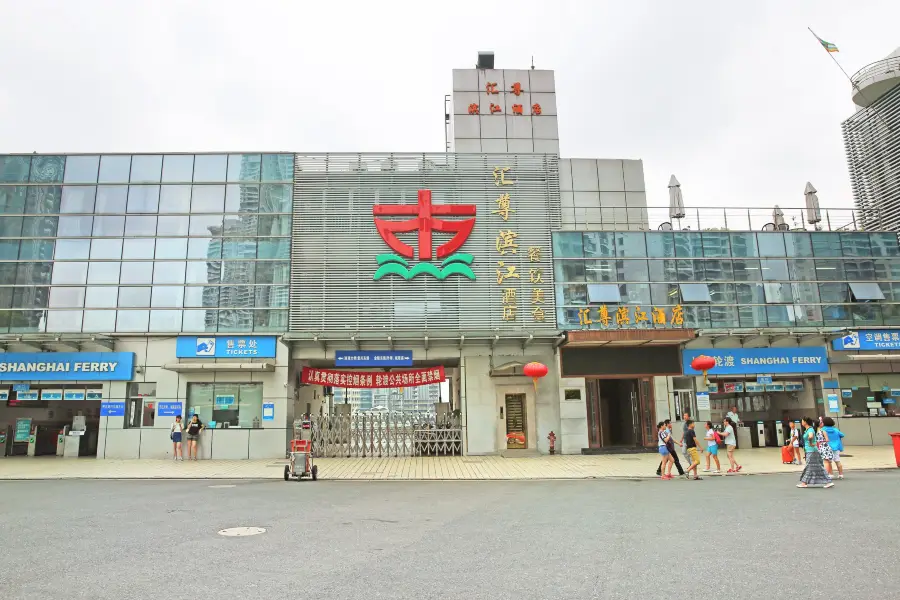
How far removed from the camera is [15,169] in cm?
2750

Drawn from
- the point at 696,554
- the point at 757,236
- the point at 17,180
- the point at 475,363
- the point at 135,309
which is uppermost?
the point at 17,180

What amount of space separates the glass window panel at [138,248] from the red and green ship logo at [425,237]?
9676mm

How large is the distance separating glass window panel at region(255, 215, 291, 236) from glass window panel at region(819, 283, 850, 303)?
24.1 meters

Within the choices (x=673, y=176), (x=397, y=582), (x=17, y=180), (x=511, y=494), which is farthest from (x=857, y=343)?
(x=17, y=180)

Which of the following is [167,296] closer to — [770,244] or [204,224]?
[204,224]

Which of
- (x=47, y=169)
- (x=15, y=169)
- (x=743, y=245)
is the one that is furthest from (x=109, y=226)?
(x=743, y=245)

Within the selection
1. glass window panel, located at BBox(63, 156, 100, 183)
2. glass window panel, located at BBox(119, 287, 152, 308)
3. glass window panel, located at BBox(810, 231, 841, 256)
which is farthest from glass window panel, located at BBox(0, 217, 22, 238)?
glass window panel, located at BBox(810, 231, 841, 256)

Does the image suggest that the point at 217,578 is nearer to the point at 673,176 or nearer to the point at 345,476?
the point at 345,476

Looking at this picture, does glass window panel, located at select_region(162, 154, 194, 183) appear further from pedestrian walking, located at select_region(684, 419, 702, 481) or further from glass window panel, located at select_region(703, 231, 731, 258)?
glass window panel, located at select_region(703, 231, 731, 258)

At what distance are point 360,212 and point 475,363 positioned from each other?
825 centimetres

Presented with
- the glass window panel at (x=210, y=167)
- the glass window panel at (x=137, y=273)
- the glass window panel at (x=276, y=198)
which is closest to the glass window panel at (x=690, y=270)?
the glass window panel at (x=276, y=198)

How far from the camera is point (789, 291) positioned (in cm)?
2809

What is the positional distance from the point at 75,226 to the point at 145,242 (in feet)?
10.6

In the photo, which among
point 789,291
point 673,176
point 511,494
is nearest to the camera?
point 511,494
